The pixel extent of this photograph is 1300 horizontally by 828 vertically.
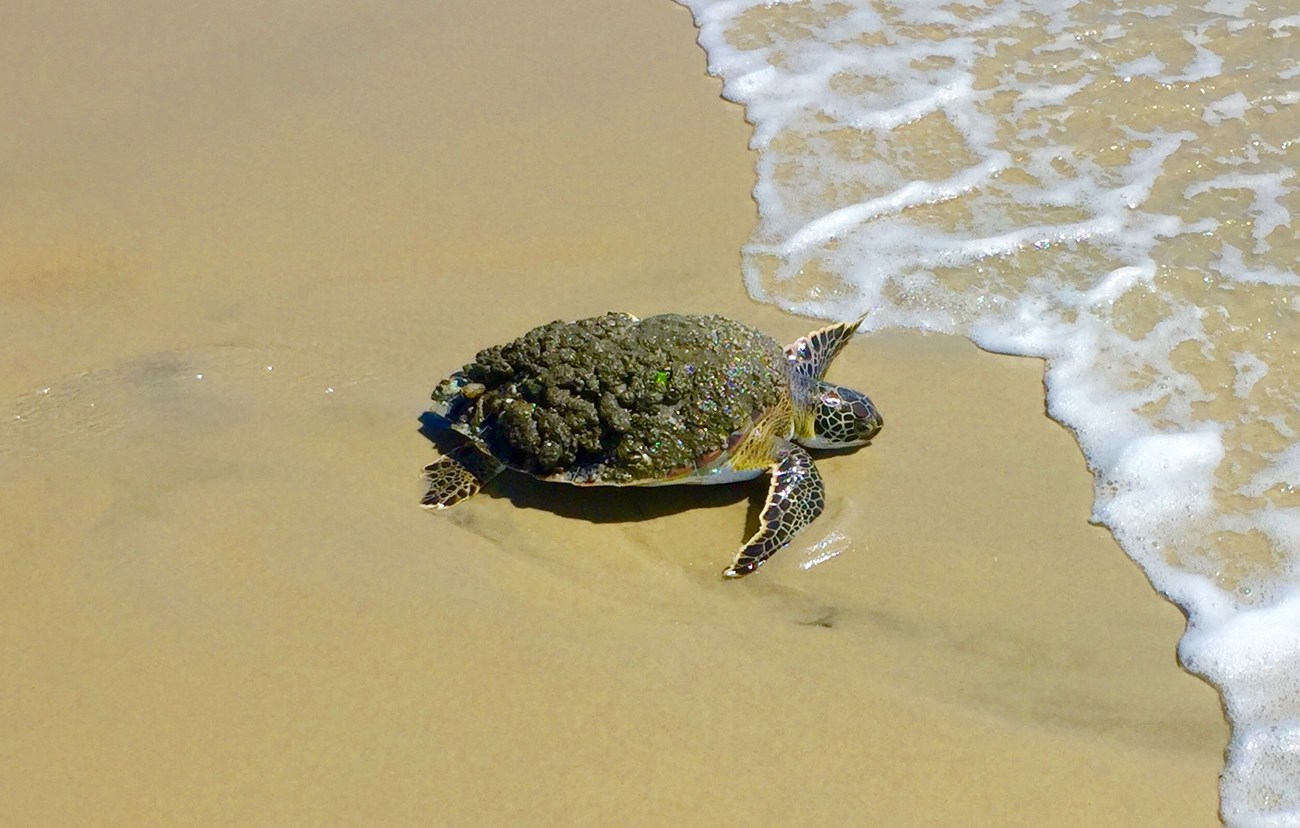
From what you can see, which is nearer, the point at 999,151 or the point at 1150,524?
the point at 1150,524

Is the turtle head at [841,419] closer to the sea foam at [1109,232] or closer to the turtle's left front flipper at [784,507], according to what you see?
the turtle's left front flipper at [784,507]

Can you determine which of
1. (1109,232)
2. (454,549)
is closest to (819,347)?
(454,549)

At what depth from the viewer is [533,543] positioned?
463 centimetres

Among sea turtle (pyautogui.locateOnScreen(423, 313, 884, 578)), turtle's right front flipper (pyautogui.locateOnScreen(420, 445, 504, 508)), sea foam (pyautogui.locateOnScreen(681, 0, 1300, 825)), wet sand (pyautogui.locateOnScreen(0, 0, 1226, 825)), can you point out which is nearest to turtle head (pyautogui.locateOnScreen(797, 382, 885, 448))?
sea turtle (pyautogui.locateOnScreen(423, 313, 884, 578))

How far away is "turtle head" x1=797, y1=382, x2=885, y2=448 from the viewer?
5020mm

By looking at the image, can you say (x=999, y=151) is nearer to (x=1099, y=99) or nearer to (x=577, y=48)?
(x=1099, y=99)

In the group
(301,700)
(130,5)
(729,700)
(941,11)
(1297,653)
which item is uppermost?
(130,5)

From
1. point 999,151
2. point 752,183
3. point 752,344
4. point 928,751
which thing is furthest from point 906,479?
point 999,151

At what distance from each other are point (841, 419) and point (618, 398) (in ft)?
3.42

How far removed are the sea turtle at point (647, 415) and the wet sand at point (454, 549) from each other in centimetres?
19

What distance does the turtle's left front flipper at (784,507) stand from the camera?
14.8ft

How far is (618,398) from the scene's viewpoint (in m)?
4.72

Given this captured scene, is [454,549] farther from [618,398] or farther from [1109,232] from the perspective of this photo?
[1109,232]

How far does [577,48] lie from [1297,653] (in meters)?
5.89
